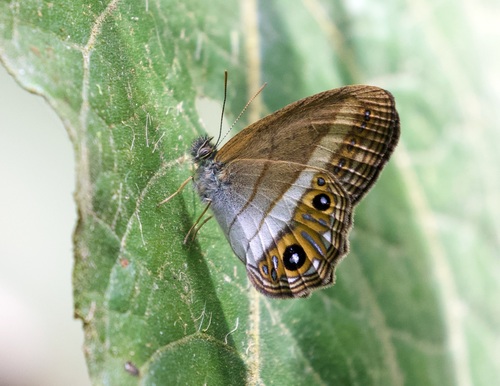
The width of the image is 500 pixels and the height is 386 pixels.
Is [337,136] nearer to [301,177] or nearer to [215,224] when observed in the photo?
[301,177]

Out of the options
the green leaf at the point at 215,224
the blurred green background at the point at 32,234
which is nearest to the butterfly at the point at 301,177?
the green leaf at the point at 215,224

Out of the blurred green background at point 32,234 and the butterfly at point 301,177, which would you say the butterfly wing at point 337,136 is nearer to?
the butterfly at point 301,177

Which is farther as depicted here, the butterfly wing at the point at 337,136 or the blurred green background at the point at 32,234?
the blurred green background at the point at 32,234

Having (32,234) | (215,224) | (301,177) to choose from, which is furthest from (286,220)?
(32,234)

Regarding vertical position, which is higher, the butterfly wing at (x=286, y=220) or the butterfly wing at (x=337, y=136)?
the butterfly wing at (x=337, y=136)

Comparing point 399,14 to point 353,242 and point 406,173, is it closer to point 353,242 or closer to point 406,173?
point 406,173

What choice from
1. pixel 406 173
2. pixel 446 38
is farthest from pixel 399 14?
pixel 406 173

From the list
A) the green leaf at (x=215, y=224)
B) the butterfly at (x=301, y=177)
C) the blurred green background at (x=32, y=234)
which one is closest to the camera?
the green leaf at (x=215, y=224)
